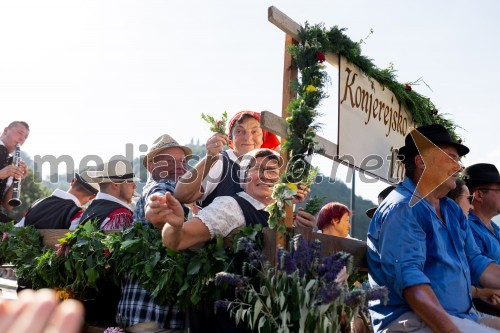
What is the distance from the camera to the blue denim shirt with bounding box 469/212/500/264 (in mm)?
4297

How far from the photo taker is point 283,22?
11.0 feet

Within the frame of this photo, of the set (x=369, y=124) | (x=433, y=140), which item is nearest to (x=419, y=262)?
(x=433, y=140)

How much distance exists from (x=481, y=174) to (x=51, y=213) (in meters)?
3.85

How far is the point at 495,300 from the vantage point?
3680mm

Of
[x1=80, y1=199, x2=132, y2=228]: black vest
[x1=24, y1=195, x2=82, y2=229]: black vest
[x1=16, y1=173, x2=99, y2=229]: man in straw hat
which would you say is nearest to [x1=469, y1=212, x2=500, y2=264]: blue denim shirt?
[x1=80, y1=199, x2=132, y2=228]: black vest

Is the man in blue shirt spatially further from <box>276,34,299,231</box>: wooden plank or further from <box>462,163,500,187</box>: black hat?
<box>462,163,500,187</box>: black hat

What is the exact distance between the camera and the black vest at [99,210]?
4507mm

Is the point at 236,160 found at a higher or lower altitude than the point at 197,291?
higher

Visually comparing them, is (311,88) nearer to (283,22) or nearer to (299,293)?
(283,22)

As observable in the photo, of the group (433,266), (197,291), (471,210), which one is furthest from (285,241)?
(471,210)

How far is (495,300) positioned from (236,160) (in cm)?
195

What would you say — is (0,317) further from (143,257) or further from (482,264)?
(482,264)

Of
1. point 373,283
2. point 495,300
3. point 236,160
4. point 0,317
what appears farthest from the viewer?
point 236,160

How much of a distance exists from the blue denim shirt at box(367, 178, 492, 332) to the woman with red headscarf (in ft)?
3.40
